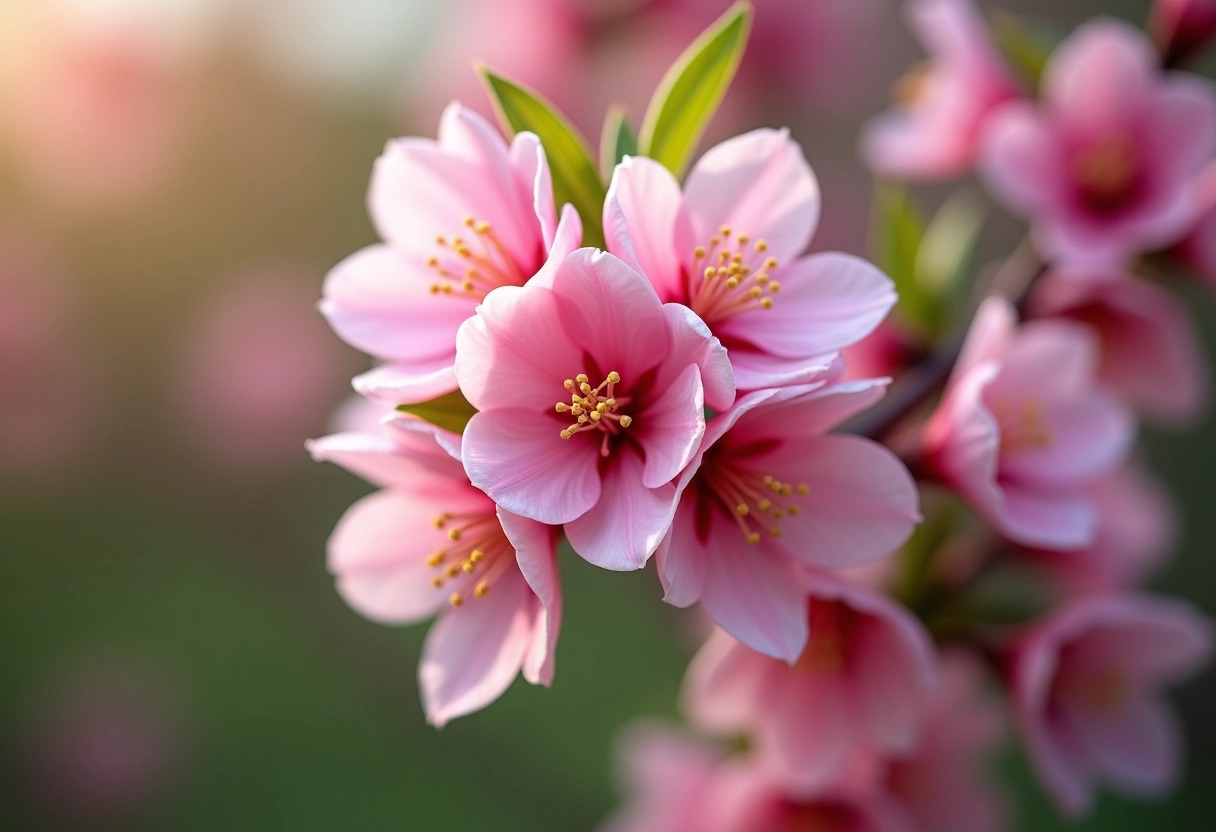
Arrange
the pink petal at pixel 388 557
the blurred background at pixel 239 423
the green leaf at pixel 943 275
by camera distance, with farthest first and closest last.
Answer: the blurred background at pixel 239 423 < the green leaf at pixel 943 275 < the pink petal at pixel 388 557

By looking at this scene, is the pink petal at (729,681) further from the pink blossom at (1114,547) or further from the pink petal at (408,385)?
the pink blossom at (1114,547)

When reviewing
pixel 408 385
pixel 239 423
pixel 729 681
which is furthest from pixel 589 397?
pixel 239 423

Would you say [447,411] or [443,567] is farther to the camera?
[443,567]

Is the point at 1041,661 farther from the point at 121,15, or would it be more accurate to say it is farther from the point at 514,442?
the point at 121,15

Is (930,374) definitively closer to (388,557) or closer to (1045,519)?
(1045,519)

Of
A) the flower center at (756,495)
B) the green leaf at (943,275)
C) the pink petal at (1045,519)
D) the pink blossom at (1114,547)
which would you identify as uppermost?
the flower center at (756,495)

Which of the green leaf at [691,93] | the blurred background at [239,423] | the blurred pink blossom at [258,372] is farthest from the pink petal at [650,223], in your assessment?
the blurred pink blossom at [258,372]

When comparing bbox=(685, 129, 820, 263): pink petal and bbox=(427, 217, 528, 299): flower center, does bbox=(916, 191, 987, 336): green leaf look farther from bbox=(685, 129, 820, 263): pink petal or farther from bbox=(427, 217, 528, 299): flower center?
bbox=(427, 217, 528, 299): flower center

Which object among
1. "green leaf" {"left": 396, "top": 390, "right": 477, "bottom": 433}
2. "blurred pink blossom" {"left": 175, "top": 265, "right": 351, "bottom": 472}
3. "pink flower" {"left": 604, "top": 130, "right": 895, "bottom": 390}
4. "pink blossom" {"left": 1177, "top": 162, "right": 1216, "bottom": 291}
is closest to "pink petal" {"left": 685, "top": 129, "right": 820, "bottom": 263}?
"pink flower" {"left": 604, "top": 130, "right": 895, "bottom": 390}
